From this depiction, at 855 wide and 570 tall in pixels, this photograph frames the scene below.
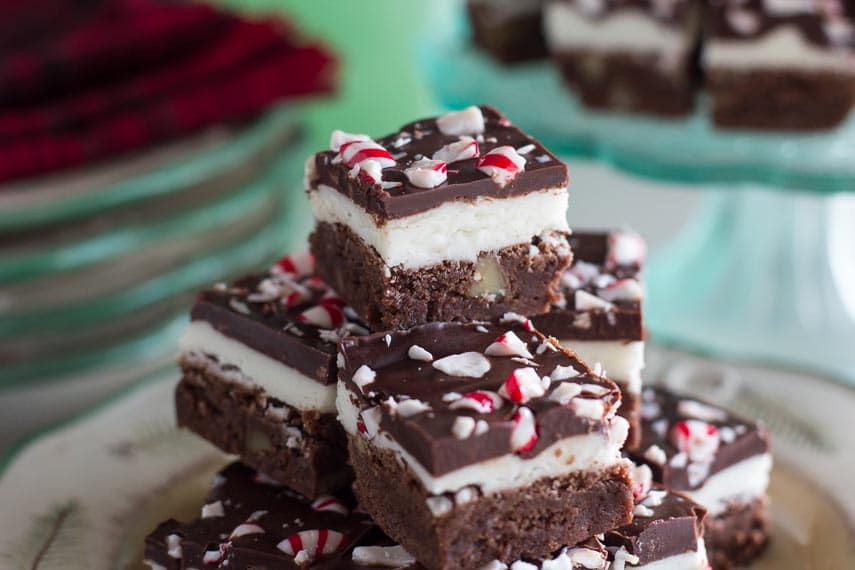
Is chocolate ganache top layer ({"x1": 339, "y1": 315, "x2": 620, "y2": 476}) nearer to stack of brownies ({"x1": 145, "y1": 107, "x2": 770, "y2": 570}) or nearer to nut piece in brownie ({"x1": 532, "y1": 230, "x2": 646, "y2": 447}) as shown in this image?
stack of brownies ({"x1": 145, "y1": 107, "x2": 770, "y2": 570})

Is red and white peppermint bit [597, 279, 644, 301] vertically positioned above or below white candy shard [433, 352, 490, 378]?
below

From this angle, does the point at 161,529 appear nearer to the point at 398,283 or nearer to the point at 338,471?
the point at 338,471

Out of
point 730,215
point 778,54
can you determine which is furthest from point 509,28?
point 730,215

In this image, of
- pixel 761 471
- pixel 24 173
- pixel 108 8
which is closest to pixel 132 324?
pixel 24 173

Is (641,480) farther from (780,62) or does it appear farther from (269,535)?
(780,62)

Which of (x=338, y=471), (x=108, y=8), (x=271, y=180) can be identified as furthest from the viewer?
(x=108, y=8)

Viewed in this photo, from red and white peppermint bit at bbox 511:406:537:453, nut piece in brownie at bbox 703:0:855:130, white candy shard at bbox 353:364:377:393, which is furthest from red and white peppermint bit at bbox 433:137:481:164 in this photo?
nut piece in brownie at bbox 703:0:855:130
